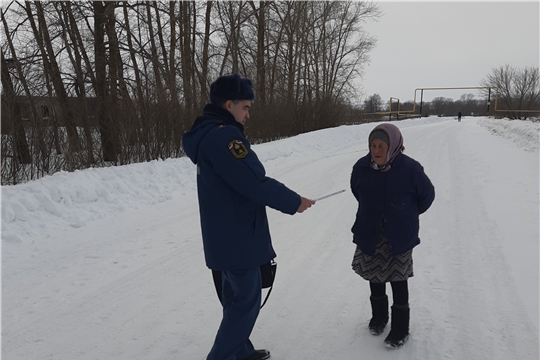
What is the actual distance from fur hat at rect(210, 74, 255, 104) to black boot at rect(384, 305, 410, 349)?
1.94 m

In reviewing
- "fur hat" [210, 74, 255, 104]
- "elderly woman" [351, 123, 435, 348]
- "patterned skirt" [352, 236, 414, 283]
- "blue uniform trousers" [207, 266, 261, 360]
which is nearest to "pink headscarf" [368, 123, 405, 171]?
"elderly woman" [351, 123, 435, 348]

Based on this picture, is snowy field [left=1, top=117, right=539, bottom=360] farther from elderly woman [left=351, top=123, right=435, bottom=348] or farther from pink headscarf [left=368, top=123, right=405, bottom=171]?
pink headscarf [left=368, top=123, right=405, bottom=171]

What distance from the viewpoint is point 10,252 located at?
480 cm

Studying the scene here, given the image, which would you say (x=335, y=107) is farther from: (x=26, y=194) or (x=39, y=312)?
(x=39, y=312)

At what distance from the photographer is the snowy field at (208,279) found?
3.03 meters

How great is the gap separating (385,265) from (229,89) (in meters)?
1.73

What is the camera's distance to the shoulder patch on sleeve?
2256 millimetres

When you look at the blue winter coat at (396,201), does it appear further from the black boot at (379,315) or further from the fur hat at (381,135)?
the black boot at (379,315)

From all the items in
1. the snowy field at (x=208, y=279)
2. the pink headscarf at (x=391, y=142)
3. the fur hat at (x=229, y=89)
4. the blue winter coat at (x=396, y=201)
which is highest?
the fur hat at (x=229, y=89)

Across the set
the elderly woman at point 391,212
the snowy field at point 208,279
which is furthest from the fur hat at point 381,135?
the snowy field at point 208,279

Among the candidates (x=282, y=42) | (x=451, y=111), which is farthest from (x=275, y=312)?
(x=451, y=111)

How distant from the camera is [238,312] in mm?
2482

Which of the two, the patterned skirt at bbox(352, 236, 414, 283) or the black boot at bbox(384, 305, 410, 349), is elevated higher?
the patterned skirt at bbox(352, 236, 414, 283)

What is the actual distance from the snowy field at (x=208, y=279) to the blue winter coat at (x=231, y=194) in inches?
39.5
